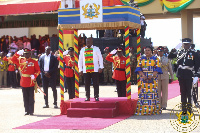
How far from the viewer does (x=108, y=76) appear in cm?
2708

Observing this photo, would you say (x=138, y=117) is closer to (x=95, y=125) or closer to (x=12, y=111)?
(x=95, y=125)

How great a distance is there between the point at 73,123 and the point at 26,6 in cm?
1726

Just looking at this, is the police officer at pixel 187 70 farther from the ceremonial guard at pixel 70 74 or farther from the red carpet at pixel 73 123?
the ceremonial guard at pixel 70 74

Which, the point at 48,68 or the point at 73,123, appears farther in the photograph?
the point at 48,68

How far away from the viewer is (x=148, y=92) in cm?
1403

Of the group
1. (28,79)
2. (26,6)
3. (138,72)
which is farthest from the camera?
(26,6)

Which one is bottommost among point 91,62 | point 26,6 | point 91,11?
point 91,62

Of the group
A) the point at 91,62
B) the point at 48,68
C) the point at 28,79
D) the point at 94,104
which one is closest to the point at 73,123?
the point at 94,104

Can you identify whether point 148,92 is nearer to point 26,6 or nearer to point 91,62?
point 91,62

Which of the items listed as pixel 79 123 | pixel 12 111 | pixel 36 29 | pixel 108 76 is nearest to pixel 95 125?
pixel 79 123

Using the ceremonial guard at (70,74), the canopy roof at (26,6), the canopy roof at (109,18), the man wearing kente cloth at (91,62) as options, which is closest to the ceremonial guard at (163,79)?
the canopy roof at (109,18)

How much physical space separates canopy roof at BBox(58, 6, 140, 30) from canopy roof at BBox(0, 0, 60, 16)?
44.0 feet

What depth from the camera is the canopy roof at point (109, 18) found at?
45.9 feet

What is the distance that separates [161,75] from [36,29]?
2566 centimetres
